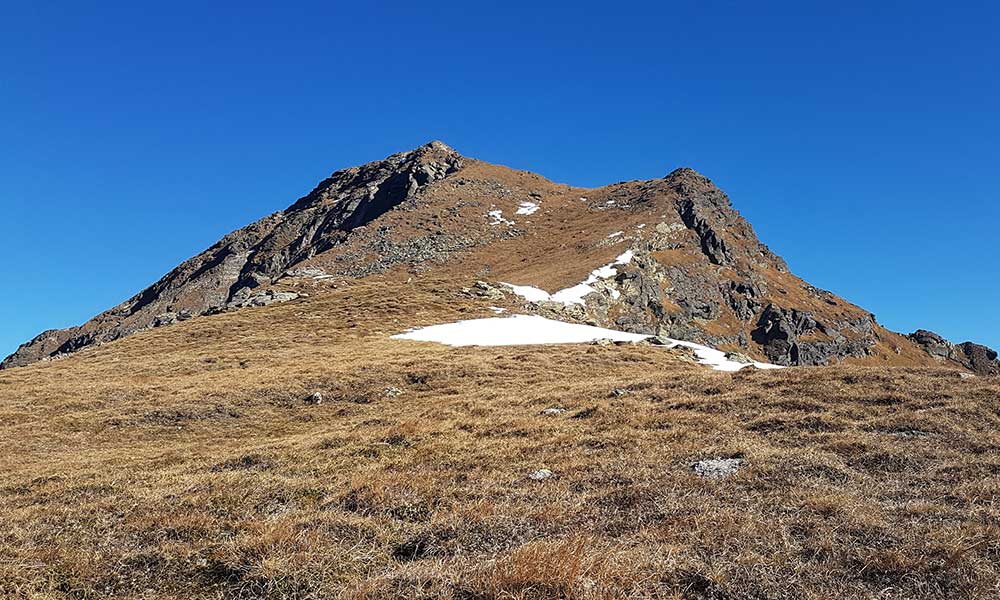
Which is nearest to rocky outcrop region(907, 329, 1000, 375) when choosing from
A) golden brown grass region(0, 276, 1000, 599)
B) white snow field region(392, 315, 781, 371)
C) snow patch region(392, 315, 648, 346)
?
white snow field region(392, 315, 781, 371)

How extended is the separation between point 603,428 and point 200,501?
10.1 metres

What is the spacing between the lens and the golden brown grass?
6293 mm

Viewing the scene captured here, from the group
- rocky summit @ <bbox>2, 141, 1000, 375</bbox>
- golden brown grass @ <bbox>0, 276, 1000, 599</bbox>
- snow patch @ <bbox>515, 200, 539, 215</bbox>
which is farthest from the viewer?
snow patch @ <bbox>515, 200, 539, 215</bbox>

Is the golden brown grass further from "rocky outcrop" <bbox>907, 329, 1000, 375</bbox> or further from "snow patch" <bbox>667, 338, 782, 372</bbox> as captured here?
"rocky outcrop" <bbox>907, 329, 1000, 375</bbox>

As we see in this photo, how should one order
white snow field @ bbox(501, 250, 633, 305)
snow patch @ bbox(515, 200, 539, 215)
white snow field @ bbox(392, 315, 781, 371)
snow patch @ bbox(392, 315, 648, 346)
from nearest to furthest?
white snow field @ bbox(392, 315, 781, 371) < snow patch @ bbox(392, 315, 648, 346) < white snow field @ bbox(501, 250, 633, 305) < snow patch @ bbox(515, 200, 539, 215)

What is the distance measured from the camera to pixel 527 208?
112625mm

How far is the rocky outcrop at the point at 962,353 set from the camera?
352 feet

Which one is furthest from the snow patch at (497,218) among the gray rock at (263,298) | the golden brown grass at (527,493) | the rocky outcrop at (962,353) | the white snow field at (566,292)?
the rocky outcrop at (962,353)

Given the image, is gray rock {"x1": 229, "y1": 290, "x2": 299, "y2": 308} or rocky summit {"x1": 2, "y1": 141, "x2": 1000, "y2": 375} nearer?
gray rock {"x1": 229, "y1": 290, "x2": 299, "y2": 308}

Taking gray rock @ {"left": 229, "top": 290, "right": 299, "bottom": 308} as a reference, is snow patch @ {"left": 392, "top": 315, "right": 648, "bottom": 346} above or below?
below

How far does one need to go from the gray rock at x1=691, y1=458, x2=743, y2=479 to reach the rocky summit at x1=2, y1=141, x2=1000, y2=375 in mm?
40905

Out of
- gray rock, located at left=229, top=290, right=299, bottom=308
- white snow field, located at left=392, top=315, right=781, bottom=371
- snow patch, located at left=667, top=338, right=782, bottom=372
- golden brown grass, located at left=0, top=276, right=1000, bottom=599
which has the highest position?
gray rock, located at left=229, top=290, right=299, bottom=308

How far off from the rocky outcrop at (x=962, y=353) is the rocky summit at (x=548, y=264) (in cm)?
31

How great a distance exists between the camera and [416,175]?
127m
